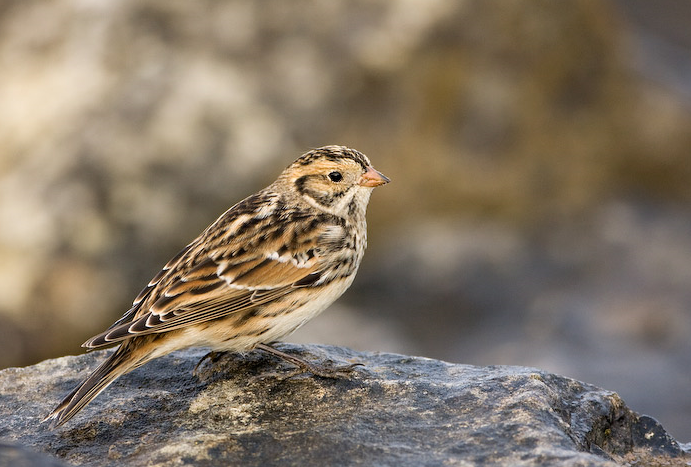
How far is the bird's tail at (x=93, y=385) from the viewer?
534 centimetres

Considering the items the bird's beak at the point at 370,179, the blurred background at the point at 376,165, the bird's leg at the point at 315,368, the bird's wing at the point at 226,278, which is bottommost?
the bird's leg at the point at 315,368

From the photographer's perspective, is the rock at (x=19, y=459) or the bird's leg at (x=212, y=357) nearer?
the rock at (x=19, y=459)

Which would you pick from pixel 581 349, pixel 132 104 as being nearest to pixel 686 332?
pixel 581 349

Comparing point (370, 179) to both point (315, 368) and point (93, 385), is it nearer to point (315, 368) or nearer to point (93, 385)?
point (315, 368)

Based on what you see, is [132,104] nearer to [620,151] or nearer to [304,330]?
[304,330]

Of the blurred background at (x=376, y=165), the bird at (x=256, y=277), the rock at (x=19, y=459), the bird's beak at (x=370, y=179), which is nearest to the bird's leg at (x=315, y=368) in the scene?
the bird at (x=256, y=277)

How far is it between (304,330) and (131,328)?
22.0ft

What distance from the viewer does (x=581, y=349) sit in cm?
1165

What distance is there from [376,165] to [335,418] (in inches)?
282

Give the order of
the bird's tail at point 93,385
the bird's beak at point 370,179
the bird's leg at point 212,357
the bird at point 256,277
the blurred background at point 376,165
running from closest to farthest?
the bird's tail at point 93,385 → the bird at point 256,277 → the bird's leg at point 212,357 → the bird's beak at point 370,179 → the blurred background at point 376,165

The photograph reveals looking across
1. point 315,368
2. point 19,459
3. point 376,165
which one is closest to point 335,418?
point 315,368

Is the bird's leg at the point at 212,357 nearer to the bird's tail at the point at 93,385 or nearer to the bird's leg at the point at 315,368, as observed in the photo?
the bird's leg at the point at 315,368

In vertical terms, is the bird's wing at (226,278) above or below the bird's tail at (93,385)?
above

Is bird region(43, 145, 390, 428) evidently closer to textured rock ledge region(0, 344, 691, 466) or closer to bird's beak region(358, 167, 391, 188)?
bird's beak region(358, 167, 391, 188)
